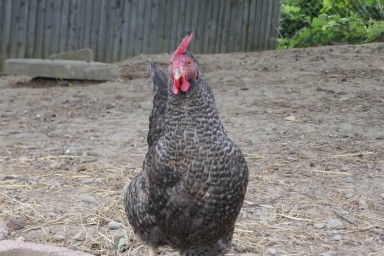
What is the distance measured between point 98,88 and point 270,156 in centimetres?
402

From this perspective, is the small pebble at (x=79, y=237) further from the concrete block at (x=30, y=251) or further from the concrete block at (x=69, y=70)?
the concrete block at (x=69, y=70)

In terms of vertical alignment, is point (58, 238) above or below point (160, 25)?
below

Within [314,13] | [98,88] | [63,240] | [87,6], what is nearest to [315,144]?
[63,240]

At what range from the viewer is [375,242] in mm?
4055

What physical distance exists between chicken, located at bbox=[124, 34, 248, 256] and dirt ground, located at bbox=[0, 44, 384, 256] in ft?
2.87

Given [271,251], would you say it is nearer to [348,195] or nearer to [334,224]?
[334,224]

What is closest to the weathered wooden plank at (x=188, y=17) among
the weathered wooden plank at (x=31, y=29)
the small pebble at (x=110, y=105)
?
the weathered wooden plank at (x=31, y=29)

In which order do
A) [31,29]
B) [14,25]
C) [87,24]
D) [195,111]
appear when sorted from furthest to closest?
[87,24]
[31,29]
[14,25]
[195,111]

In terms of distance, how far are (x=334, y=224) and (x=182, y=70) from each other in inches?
73.2

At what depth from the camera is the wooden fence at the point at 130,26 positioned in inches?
427

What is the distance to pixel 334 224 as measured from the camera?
428cm

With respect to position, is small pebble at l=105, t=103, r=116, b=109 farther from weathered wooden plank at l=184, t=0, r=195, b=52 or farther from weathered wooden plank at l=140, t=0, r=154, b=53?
weathered wooden plank at l=184, t=0, r=195, b=52

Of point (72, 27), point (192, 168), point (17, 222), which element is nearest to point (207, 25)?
point (72, 27)

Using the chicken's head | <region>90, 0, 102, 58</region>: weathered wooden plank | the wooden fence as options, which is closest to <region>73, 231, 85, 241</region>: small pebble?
the chicken's head
